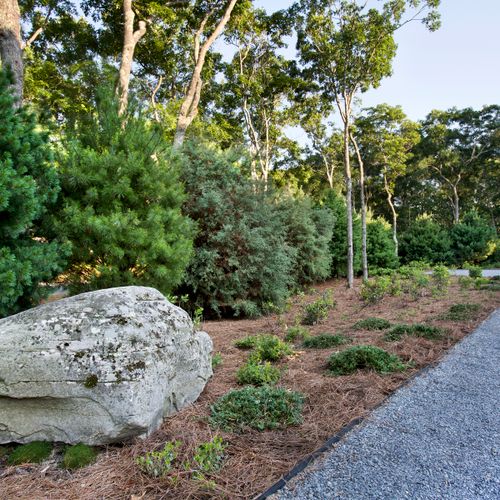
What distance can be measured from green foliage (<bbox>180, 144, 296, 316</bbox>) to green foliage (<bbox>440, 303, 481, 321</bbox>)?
3086mm

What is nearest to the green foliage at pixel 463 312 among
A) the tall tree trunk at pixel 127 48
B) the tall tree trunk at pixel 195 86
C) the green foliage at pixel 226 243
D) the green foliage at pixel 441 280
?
the green foliage at pixel 441 280

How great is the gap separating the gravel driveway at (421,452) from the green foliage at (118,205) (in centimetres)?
309

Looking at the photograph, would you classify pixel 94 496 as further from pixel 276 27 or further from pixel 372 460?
pixel 276 27

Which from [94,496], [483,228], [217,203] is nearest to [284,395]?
[94,496]

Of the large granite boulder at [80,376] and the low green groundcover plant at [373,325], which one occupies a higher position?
the large granite boulder at [80,376]

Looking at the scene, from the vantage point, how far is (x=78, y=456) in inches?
80.9

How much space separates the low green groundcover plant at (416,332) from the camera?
4.65m

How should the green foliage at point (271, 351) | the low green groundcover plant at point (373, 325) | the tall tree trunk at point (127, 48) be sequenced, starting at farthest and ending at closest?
1. the tall tree trunk at point (127, 48)
2. the low green groundcover plant at point (373, 325)
3. the green foliage at point (271, 351)

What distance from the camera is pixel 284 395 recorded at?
2.81m

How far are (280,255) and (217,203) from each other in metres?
1.74

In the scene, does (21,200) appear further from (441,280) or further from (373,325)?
(441,280)

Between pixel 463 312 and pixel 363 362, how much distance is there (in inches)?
142

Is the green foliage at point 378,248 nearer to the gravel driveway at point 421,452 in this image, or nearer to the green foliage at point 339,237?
the green foliage at point 339,237

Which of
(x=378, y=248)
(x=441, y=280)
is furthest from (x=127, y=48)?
(x=378, y=248)
